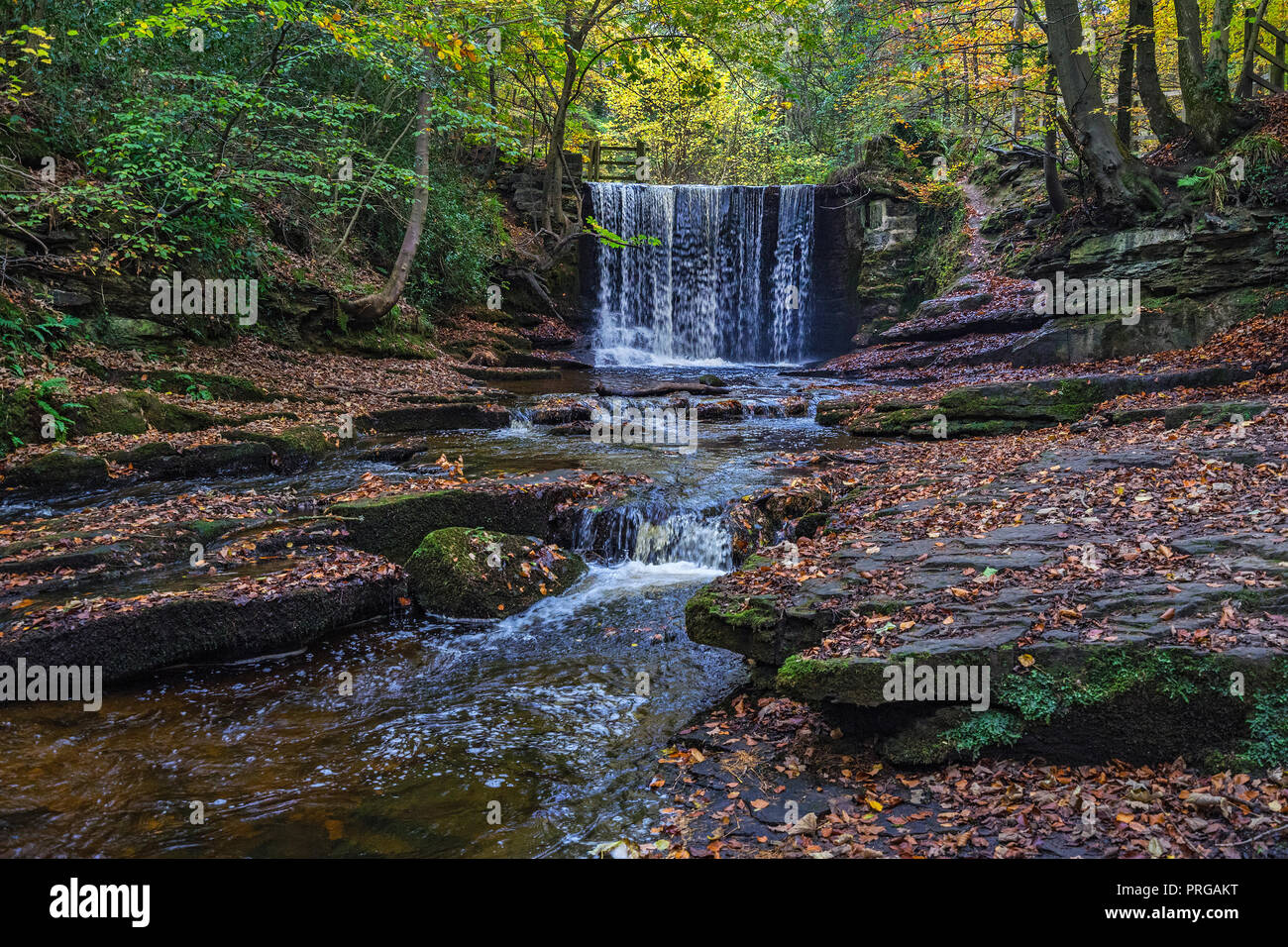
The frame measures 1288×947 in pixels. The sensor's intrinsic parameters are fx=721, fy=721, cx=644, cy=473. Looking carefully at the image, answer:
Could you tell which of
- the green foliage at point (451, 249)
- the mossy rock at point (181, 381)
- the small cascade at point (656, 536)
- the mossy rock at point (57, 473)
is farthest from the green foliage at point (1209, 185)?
the mossy rock at point (57, 473)

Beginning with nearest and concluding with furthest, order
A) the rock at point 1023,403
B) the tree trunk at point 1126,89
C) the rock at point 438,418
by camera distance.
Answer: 1. the rock at point 1023,403
2. the rock at point 438,418
3. the tree trunk at point 1126,89

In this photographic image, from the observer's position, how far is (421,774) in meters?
4.37

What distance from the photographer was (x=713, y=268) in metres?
23.1

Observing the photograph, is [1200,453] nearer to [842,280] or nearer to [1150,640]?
[1150,640]

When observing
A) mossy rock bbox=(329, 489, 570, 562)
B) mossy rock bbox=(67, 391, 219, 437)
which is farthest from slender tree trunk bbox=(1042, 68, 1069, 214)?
mossy rock bbox=(67, 391, 219, 437)

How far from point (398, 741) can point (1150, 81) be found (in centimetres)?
1715

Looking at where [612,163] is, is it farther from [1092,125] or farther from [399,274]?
[1092,125]

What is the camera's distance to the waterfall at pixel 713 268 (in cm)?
2298

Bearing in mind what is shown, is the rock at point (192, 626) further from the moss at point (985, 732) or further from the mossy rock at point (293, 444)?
the moss at point (985, 732)

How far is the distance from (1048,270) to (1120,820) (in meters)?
15.4

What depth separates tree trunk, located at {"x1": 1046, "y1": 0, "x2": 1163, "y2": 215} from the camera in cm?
1252

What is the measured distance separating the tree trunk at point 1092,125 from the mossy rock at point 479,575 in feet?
42.2

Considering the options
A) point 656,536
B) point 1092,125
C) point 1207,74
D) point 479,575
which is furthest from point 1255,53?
point 479,575
